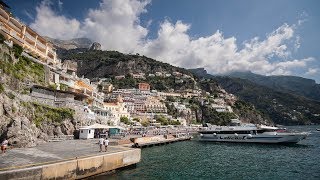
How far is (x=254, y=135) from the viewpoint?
56500 mm

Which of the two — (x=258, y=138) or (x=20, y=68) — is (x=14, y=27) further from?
(x=258, y=138)

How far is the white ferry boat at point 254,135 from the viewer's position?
52.6 metres

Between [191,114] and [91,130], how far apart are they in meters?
119

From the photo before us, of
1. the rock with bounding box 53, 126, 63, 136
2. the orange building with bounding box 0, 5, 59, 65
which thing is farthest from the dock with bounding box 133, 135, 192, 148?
the orange building with bounding box 0, 5, 59, 65

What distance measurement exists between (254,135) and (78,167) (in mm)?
45523

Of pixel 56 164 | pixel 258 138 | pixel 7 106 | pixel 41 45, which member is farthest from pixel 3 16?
pixel 258 138

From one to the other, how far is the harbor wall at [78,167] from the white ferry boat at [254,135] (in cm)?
3706

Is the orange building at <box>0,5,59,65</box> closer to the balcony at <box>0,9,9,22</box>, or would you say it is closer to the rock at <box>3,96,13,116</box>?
the balcony at <box>0,9,9,22</box>

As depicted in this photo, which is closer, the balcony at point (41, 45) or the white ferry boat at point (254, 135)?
the white ferry boat at point (254, 135)

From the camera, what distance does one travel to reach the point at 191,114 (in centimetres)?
15475

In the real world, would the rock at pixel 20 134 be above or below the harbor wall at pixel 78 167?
above

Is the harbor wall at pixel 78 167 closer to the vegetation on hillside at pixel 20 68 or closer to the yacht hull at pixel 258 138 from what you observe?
the vegetation on hillside at pixel 20 68

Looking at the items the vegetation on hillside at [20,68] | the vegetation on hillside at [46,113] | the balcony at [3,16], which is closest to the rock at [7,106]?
the vegetation on hillside at [46,113]

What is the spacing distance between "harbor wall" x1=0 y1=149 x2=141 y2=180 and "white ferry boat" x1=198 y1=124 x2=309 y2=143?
1459 inches
